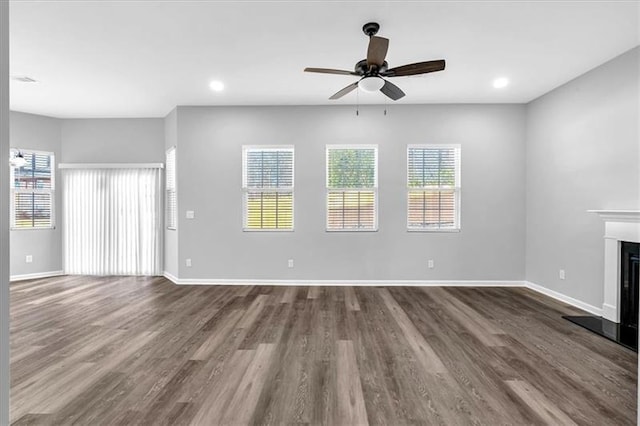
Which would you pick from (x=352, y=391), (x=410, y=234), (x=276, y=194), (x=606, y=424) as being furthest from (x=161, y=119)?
(x=606, y=424)

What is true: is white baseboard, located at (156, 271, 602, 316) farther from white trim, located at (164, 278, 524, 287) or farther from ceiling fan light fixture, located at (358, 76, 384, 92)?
ceiling fan light fixture, located at (358, 76, 384, 92)

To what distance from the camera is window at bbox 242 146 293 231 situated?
17.3 feet

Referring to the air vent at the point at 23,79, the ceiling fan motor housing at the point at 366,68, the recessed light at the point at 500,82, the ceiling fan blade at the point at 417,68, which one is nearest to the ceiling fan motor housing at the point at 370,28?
the ceiling fan motor housing at the point at 366,68

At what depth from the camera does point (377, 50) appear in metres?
2.63

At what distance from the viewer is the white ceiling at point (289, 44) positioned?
2.73 meters

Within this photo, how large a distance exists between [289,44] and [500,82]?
2.86 m

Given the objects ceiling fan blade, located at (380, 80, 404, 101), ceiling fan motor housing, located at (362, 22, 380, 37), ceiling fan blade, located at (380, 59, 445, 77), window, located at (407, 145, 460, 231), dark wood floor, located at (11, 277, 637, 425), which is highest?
ceiling fan motor housing, located at (362, 22, 380, 37)

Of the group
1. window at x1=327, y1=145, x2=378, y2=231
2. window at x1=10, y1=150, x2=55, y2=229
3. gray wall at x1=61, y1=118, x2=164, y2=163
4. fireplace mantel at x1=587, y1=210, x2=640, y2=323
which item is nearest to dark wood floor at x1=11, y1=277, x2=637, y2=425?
fireplace mantel at x1=587, y1=210, x2=640, y2=323

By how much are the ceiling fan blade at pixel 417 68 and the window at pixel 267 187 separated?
260 cm

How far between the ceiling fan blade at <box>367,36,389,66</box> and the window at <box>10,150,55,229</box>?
20.1 ft

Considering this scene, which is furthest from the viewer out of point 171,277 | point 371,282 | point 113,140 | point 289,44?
point 113,140

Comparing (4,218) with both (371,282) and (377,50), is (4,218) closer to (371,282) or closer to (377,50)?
(377,50)

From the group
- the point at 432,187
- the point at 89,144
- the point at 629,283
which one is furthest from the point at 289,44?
the point at 89,144

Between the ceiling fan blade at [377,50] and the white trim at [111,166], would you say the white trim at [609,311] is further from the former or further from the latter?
the white trim at [111,166]
